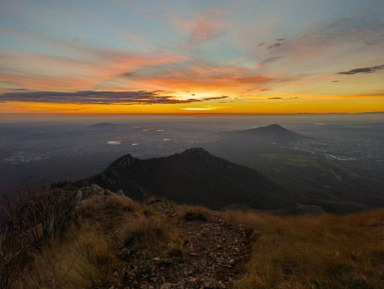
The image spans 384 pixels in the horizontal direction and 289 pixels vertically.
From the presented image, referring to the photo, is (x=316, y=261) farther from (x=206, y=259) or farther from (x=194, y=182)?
(x=194, y=182)

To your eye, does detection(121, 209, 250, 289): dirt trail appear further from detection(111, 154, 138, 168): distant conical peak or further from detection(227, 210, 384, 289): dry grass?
detection(111, 154, 138, 168): distant conical peak

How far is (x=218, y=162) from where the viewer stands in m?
162

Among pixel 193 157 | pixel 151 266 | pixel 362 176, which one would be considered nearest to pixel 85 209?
pixel 151 266

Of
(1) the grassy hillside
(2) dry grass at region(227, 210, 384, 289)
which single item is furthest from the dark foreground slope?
(2) dry grass at region(227, 210, 384, 289)

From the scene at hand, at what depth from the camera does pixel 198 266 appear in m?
5.92

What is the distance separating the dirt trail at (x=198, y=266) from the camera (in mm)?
4883

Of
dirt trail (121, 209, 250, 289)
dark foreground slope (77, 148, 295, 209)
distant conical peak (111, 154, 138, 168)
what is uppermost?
dirt trail (121, 209, 250, 289)

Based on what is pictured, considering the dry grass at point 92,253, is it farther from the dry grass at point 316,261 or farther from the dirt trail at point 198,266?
the dry grass at point 316,261

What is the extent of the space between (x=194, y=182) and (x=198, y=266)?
126627mm

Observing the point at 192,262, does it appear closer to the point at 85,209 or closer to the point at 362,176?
the point at 85,209

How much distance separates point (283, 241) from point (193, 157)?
148 metres

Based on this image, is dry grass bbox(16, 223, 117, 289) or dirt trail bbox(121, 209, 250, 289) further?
dirt trail bbox(121, 209, 250, 289)

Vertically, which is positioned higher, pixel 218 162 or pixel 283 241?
pixel 283 241

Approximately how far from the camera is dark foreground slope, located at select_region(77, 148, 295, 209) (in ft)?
346
